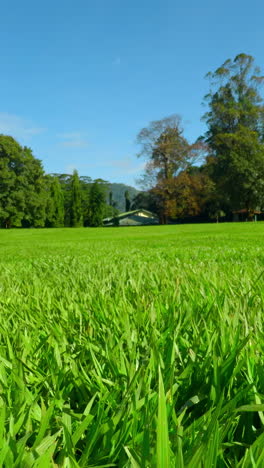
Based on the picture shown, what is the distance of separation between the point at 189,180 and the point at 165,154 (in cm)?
501

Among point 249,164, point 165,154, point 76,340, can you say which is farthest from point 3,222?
point 76,340

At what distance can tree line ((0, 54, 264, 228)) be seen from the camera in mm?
45312

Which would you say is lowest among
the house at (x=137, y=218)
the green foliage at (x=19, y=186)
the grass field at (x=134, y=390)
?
the grass field at (x=134, y=390)

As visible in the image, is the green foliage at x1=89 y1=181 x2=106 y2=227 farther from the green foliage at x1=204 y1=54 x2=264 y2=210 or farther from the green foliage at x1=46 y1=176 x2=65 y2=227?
the green foliage at x1=204 y1=54 x2=264 y2=210

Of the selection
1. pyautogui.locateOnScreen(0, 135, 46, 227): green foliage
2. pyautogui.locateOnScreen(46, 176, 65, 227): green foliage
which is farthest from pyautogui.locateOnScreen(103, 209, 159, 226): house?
pyautogui.locateOnScreen(0, 135, 46, 227): green foliage

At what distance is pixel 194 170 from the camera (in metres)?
67.2

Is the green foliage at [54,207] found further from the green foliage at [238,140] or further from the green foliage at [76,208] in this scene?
the green foliage at [238,140]

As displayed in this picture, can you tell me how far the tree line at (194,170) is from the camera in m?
45.3

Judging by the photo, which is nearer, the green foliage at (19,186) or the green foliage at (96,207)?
the green foliage at (19,186)

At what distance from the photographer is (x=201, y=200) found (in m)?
55.1

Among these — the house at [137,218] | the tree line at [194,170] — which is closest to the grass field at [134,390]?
the tree line at [194,170]

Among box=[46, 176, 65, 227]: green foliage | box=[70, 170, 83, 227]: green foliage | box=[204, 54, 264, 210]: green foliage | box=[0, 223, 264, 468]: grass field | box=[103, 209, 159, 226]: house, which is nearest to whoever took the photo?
box=[0, 223, 264, 468]: grass field

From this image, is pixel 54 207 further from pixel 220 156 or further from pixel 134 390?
pixel 134 390

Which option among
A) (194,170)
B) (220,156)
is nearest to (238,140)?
(220,156)
